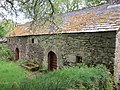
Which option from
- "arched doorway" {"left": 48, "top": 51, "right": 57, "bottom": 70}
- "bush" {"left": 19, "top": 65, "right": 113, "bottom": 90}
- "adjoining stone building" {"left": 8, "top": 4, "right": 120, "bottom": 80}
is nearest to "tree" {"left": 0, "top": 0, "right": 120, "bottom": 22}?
"adjoining stone building" {"left": 8, "top": 4, "right": 120, "bottom": 80}

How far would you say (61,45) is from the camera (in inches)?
483

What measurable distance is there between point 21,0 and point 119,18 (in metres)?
5.18

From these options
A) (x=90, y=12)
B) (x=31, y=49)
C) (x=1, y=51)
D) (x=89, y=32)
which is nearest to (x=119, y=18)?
(x=89, y=32)

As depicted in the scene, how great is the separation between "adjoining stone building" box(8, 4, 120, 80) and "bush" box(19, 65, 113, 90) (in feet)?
3.90

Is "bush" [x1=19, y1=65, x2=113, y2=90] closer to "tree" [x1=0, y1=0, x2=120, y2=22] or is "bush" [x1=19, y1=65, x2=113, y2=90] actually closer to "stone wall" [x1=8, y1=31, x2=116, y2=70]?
"stone wall" [x1=8, y1=31, x2=116, y2=70]

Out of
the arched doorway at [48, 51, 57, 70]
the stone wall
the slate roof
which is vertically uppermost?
the slate roof

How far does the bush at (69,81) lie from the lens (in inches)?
179

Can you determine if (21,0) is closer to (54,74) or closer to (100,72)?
(54,74)

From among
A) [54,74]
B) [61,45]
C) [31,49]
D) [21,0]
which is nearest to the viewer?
[54,74]

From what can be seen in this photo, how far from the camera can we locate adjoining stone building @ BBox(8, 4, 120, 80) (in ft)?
30.6

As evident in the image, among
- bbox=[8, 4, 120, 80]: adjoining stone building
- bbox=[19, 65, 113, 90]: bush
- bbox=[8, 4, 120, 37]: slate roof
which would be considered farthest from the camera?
bbox=[8, 4, 120, 37]: slate roof

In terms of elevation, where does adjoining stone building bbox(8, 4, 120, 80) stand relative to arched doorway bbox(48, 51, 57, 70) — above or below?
above

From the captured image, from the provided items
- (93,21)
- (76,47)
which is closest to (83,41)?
(76,47)

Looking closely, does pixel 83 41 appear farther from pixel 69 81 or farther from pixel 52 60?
pixel 69 81
